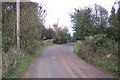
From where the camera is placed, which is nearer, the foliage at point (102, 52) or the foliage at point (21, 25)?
the foliage at point (102, 52)

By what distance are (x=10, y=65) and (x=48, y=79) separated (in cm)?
282

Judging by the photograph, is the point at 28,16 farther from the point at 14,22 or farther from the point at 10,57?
the point at 10,57

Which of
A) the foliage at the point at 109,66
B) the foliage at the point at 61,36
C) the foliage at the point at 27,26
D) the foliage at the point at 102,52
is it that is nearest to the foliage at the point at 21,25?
the foliage at the point at 27,26

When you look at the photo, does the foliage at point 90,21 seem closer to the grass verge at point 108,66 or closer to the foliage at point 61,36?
the grass verge at point 108,66

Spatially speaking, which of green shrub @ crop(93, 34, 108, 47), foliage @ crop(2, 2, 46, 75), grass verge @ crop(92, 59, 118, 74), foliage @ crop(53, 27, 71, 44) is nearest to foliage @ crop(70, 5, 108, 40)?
green shrub @ crop(93, 34, 108, 47)

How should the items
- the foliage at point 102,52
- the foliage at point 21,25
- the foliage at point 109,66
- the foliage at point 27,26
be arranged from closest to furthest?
the foliage at point 109,66 < the foliage at point 102,52 < the foliage at point 21,25 < the foliage at point 27,26

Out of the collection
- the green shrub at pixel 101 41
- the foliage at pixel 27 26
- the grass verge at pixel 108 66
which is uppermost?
the foliage at pixel 27 26

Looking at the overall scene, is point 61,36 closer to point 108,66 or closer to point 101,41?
point 101,41

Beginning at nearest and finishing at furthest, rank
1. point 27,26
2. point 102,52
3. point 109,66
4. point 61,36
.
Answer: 1. point 109,66
2. point 102,52
3. point 27,26
4. point 61,36

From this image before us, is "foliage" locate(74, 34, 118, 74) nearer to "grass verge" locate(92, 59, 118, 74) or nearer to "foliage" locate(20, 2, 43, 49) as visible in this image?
"grass verge" locate(92, 59, 118, 74)

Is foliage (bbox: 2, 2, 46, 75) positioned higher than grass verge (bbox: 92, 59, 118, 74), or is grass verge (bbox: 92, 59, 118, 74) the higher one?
foliage (bbox: 2, 2, 46, 75)

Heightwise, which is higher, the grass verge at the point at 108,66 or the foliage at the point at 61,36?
the foliage at the point at 61,36

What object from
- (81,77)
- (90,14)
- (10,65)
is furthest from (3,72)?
(90,14)

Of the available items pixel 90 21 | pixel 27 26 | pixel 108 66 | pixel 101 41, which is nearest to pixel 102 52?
pixel 101 41
